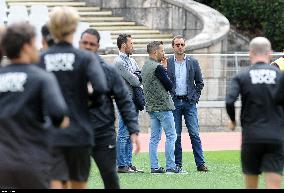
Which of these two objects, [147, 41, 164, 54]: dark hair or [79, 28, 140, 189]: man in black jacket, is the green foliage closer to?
[147, 41, 164, 54]: dark hair

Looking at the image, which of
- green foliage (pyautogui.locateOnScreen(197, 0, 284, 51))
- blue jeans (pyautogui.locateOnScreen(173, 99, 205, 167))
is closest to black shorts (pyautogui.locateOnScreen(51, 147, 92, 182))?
blue jeans (pyautogui.locateOnScreen(173, 99, 205, 167))

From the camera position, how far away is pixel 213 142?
74.8 ft

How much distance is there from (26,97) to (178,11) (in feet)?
74.0

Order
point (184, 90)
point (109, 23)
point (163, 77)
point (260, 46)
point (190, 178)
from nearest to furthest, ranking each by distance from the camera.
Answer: point (260, 46) < point (190, 178) < point (163, 77) < point (184, 90) < point (109, 23)

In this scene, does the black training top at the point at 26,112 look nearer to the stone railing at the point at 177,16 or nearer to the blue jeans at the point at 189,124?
the blue jeans at the point at 189,124

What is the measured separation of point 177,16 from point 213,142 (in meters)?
8.92

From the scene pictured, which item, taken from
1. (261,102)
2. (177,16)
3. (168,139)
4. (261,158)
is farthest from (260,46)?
(177,16)

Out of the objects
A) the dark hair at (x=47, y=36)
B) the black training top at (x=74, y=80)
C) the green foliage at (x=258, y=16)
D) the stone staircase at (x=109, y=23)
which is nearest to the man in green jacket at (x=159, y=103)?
the dark hair at (x=47, y=36)

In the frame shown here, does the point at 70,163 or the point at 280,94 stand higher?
the point at 280,94

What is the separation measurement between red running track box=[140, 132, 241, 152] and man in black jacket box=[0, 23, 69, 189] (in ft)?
40.1

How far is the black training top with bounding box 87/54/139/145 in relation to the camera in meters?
10.8

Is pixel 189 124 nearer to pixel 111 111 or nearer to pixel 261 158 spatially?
pixel 111 111

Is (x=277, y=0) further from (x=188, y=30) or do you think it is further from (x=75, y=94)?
A: (x=75, y=94)

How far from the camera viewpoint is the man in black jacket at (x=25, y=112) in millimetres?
8570
